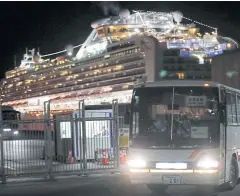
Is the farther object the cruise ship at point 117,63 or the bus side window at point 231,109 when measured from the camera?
the cruise ship at point 117,63

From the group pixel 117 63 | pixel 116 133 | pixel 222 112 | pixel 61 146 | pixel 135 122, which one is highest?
pixel 117 63

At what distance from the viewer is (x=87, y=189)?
427 inches

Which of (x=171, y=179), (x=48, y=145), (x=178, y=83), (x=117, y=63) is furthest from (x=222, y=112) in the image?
(x=117, y=63)

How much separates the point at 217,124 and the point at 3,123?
548cm

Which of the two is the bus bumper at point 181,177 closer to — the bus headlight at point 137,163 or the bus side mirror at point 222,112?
the bus headlight at point 137,163

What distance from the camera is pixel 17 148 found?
40.1 feet

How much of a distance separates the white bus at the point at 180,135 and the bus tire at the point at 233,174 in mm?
111

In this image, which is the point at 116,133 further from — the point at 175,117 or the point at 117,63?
the point at 117,63

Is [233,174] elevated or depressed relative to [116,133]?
depressed

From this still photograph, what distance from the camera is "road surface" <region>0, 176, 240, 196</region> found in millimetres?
10109

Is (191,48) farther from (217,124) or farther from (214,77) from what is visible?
(217,124)

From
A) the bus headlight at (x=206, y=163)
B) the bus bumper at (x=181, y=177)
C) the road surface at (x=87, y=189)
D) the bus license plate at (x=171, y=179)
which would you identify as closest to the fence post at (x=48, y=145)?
the road surface at (x=87, y=189)

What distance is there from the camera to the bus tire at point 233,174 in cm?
1048

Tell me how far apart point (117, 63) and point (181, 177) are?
64477mm
